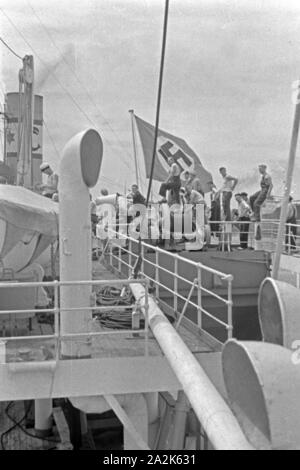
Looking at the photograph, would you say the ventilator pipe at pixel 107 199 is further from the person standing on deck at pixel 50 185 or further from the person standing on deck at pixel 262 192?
the person standing on deck at pixel 262 192

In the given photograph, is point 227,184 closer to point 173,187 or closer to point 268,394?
point 173,187

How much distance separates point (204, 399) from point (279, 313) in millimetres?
949

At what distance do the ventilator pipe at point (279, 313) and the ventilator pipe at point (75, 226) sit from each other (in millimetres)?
2770

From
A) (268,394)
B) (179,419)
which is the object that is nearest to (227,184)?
(179,419)

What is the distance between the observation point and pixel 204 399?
460cm

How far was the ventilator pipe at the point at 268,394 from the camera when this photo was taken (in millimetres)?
3613

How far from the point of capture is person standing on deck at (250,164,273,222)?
46.0 ft

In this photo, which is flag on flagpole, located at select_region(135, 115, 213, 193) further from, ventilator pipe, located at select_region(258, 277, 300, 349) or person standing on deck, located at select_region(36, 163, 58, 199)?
ventilator pipe, located at select_region(258, 277, 300, 349)

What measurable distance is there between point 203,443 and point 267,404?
18.1 feet

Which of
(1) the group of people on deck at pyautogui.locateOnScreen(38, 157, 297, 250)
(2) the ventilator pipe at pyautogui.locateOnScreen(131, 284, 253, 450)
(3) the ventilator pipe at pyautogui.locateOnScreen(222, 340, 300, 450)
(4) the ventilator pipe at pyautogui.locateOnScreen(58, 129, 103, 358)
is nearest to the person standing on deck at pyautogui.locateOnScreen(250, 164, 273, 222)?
(1) the group of people on deck at pyautogui.locateOnScreen(38, 157, 297, 250)

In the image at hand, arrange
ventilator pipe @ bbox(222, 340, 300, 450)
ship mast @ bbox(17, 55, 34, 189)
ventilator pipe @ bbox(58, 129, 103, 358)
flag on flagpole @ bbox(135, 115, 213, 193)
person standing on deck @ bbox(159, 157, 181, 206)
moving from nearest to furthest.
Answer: ventilator pipe @ bbox(222, 340, 300, 450) < ventilator pipe @ bbox(58, 129, 103, 358) < person standing on deck @ bbox(159, 157, 181, 206) < ship mast @ bbox(17, 55, 34, 189) < flag on flagpole @ bbox(135, 115, 213, 193)

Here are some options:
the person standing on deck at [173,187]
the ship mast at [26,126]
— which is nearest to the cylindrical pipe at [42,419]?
the person standing on deck at [173,187]

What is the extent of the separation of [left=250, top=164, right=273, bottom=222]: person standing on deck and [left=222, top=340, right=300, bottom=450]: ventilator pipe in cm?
1045
